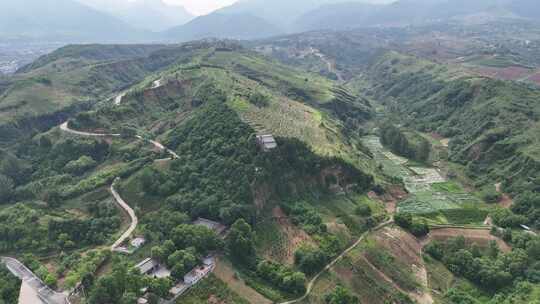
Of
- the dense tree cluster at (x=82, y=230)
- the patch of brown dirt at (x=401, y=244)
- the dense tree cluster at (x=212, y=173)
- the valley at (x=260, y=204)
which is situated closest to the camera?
the valley at (x=260, y=204)

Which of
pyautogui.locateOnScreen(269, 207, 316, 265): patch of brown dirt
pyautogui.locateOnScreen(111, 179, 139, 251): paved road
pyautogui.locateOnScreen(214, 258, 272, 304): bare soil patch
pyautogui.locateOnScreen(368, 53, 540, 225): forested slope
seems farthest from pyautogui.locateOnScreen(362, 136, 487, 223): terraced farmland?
pyautogui.locateOnScreen(111, 179, 139, 251): paved road

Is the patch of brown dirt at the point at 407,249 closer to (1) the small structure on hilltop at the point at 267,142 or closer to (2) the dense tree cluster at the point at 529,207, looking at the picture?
(2) the dense tree cluster at the point at 529,207

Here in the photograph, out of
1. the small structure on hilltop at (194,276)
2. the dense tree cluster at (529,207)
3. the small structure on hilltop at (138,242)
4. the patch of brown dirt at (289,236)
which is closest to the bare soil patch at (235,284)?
the small structure on hilltop at (194,276)

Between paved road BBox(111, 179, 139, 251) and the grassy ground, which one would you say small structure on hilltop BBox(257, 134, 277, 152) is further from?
the grassy ground

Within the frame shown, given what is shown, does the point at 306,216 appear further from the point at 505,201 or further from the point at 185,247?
the point at 505,201

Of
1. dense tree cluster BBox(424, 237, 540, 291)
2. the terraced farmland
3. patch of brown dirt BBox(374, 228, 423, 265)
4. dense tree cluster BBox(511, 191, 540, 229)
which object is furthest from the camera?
the terraced farmland

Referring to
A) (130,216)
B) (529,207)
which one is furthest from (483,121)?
(130,216)
